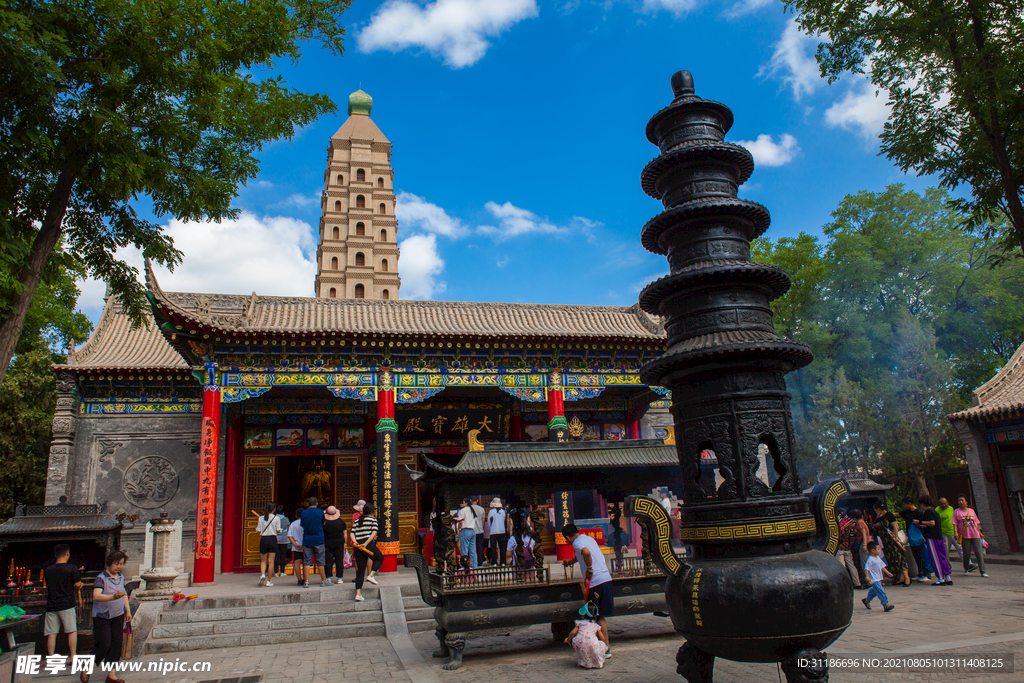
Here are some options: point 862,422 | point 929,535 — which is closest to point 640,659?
point 929,535

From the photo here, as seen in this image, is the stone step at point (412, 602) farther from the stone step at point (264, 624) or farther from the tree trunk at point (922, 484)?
the tree trunk at point (922, 484)

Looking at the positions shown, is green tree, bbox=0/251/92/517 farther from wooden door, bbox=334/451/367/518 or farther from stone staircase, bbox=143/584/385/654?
stone staircase, bbox=143/584/385/654

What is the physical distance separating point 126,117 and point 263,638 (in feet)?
21.2

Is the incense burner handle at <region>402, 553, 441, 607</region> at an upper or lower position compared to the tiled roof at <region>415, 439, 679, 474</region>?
lower

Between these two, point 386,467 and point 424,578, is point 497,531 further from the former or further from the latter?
point 424,578

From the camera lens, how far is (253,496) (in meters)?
13.9

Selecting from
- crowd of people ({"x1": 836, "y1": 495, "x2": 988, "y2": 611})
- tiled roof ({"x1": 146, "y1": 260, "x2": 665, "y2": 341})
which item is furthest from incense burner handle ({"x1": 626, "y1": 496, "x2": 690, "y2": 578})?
tiled roof ({"x1": 146, "y1": 260, "x2": 665, "y2": 341})

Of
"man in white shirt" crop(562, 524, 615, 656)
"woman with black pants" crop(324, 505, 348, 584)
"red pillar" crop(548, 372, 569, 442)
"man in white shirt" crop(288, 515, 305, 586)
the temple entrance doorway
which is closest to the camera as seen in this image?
"man in white shirt" crop(562, 524, 615, 656)

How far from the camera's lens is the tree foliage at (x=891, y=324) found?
19250 millimetres

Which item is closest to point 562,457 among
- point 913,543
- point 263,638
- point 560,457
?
point 560,457

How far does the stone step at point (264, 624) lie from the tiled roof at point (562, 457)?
8.89 feet

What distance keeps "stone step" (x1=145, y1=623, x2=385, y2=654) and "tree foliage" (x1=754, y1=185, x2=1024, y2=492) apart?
1618 centimetres

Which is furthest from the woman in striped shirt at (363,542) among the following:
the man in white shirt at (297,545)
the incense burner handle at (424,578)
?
the incense burner handle at (424,578)

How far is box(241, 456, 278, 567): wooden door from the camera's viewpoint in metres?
13.5
